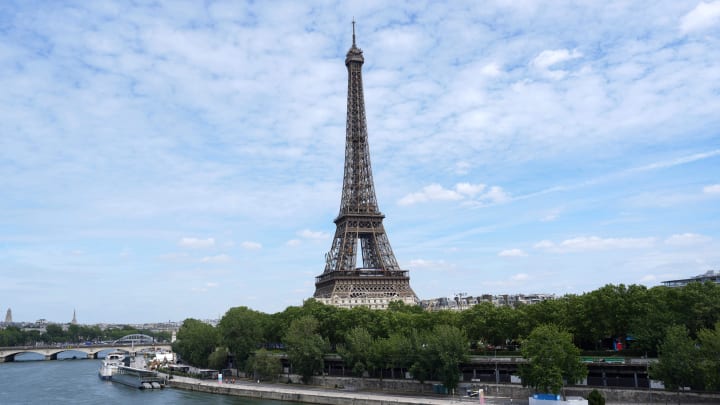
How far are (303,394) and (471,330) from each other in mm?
18174

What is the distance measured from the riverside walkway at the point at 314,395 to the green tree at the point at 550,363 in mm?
3341

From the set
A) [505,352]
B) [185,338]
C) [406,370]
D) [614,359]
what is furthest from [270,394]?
[185,338]

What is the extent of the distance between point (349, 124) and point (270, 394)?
53523mm

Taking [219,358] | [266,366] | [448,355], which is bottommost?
[266,366]

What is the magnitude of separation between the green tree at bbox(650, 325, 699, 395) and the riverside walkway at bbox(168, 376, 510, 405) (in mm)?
9959

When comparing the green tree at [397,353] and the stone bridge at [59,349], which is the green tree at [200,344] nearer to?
the green tree at [397,353]

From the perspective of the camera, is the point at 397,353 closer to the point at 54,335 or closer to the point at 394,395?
the point at 394,395

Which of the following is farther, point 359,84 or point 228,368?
point 359,84

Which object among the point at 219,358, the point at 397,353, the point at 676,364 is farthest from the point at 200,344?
the point at 676,364

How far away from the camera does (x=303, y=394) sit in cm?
5256

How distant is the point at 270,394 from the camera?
55062mm

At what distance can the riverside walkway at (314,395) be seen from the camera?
150 feet

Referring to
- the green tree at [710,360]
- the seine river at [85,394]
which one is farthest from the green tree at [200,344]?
the green tree at [710,360]

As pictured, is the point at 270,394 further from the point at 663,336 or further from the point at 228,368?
the point at 663,336
